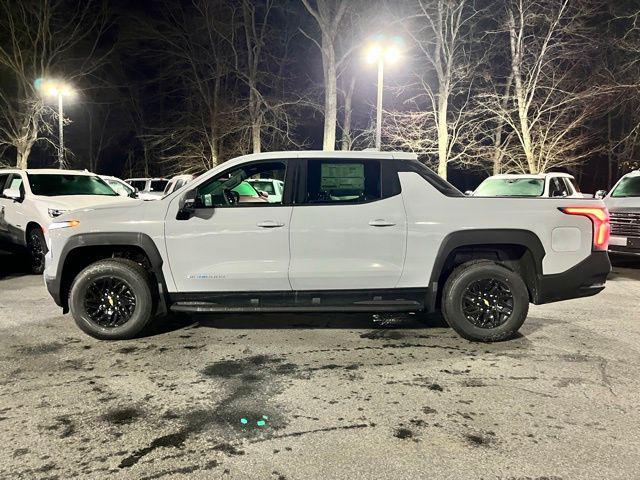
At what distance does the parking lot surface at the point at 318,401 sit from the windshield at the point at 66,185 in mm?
4293

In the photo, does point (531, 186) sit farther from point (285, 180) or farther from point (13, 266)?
point (13, 266)

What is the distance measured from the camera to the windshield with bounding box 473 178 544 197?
12250mm

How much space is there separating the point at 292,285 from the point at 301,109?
2753 centimetres

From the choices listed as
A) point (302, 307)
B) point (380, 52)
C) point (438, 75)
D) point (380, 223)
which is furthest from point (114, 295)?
point (438, 75)

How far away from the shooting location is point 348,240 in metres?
4.79

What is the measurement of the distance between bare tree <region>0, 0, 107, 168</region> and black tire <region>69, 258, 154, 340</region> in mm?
21755

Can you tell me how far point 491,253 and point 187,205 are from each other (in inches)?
121

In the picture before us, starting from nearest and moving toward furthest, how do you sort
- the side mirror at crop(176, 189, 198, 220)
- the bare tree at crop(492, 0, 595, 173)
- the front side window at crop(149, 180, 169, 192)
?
the side mirror at crop(176, 189, 198, 220) → the bare tree at crop(492, 0, 595, 173) → the front side window at crop(149, 180, 169, 192)

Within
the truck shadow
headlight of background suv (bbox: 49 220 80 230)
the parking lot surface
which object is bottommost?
the parking lot surface

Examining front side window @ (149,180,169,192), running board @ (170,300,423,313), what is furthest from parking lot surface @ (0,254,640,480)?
front side window @ (149,180,169,192)

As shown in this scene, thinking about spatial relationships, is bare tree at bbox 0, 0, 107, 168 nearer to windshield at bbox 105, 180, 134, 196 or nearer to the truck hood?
windshield at bbox 105, 180, 134, 196

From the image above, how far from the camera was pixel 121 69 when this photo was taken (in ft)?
115

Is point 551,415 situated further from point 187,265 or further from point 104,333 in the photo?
point 104,333

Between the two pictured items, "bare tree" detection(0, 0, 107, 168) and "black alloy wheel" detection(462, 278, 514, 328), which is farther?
"bare tree" detection(0, 0, 107, 168)
